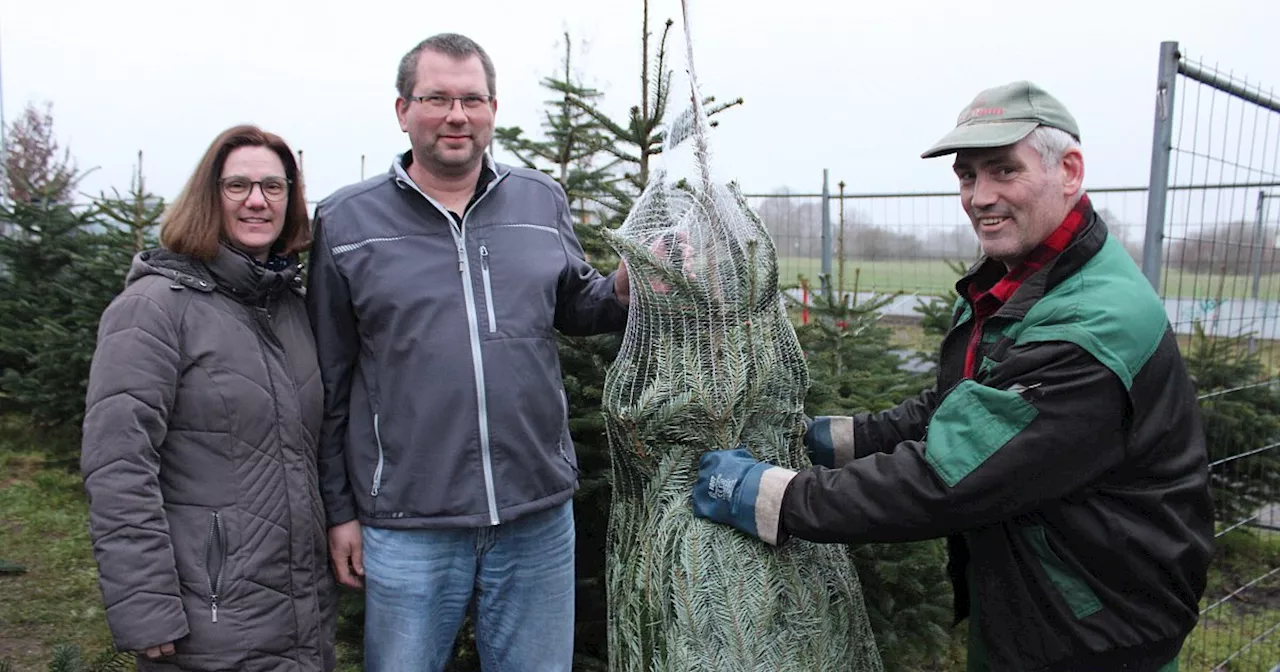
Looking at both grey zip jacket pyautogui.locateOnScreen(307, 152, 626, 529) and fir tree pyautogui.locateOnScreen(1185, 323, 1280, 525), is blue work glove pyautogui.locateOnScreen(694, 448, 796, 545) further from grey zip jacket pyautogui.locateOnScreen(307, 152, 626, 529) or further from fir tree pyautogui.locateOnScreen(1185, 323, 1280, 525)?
fir tree pyautogui.locateOnScreen(1185, 323, 1280, 525)

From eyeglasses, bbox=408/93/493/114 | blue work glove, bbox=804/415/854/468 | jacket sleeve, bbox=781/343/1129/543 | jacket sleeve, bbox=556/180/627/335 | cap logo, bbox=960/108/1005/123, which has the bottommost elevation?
blue work glove, bbox=804/415/854/468

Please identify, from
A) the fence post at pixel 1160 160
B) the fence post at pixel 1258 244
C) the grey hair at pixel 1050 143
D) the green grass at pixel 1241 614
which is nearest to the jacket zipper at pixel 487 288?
the grey hair at pixel 1050 143

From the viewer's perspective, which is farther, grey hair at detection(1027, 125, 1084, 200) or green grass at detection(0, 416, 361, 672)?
green grass at detection(0, 416, 361, 672)

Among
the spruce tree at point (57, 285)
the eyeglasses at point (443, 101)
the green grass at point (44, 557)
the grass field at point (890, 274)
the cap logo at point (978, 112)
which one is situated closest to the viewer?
the cap logo at point (978, 112)

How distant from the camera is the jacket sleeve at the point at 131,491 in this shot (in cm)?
186

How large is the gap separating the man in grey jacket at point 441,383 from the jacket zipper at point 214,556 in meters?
0.33

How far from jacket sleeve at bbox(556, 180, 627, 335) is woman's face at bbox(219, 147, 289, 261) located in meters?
0.78

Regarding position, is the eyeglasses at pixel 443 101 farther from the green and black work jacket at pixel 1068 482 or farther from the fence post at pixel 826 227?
the fence post at pixel 826 227

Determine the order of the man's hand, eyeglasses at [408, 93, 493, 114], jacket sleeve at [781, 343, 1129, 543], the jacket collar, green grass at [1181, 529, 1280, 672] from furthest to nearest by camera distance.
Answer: green grass at [1181, 529, 1280, 672], the man's hand, eyeglasses at [408, 93, 493, 114], the jacket collar, jacket sleeve at [781, 343, 1129, 543]

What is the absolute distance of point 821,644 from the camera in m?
2.11

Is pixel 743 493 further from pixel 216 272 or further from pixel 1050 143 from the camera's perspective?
pixel 216 272

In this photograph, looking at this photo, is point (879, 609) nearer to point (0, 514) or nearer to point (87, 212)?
point (0, 514)

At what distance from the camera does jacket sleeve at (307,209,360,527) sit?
228 cm

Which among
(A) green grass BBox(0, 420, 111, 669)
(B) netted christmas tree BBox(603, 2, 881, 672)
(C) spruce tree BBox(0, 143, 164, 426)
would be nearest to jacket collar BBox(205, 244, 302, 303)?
(B) netted christmas tree BBox(603, 2, 881, 672)
